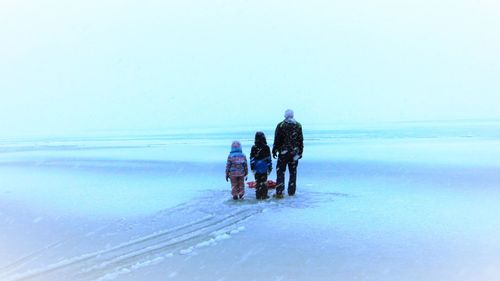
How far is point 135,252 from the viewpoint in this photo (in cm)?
623

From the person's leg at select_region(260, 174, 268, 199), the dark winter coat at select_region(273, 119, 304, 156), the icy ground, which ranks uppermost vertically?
the dark winter coat at select_region(273, 119, 304, 156)

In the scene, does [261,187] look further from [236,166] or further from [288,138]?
[288,138]

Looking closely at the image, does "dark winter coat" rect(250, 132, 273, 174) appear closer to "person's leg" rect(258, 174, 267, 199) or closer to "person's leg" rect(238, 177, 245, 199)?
"person's leg" rect(258, 174, 267, 199)

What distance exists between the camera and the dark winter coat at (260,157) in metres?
9.90

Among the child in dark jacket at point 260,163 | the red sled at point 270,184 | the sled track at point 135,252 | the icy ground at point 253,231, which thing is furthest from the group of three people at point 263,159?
the sled track at point 135,252

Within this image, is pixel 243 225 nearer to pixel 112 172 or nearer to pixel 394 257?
pixel 394 257

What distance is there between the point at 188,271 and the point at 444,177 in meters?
11.0

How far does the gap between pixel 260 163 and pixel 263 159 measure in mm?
114

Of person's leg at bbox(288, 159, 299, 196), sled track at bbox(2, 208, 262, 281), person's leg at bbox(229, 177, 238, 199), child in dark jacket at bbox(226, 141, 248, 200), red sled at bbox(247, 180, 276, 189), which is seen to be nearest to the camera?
sled track at bbox(2, 208, 262, 281)

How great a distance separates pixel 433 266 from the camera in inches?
217

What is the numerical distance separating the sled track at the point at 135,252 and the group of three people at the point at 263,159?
73.9 inches

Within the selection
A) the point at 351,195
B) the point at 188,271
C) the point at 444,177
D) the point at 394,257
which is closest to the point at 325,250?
the point at 394,257

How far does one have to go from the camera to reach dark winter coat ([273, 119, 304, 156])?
10.2 m

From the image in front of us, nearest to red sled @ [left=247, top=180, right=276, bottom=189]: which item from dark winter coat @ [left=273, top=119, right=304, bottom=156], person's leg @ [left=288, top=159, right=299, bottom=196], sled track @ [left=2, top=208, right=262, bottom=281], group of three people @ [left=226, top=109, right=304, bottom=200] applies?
person's leg @ [left=288, top=159, right=299, bottom=196]
